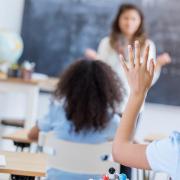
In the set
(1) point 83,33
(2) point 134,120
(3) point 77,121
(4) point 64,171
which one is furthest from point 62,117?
(1) point 83,33

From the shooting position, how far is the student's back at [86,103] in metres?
2.94

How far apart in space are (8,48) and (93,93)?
2.55 metres

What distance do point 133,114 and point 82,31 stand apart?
4412 mm

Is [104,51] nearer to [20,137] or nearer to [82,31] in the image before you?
[82,31]

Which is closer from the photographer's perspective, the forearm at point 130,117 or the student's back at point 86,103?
the forearm at point 130,117

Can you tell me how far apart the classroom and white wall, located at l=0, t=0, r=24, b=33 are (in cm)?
1

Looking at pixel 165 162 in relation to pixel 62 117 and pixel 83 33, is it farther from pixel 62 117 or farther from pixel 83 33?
pixel 83 33

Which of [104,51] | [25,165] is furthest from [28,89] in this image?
[25,165]

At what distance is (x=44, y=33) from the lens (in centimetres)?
596

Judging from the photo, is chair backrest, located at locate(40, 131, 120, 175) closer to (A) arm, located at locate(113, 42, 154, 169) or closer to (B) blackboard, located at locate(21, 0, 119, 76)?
(A) arm, located at locate(113, 42, 154, 169)

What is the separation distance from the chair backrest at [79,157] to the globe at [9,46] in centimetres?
262

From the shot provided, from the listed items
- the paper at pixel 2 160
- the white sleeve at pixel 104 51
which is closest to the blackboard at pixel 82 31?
the white sleeve at pixel 104 51

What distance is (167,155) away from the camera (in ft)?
4.96

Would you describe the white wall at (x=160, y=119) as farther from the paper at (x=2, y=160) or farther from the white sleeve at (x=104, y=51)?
the paper at (x=2, y=160)
